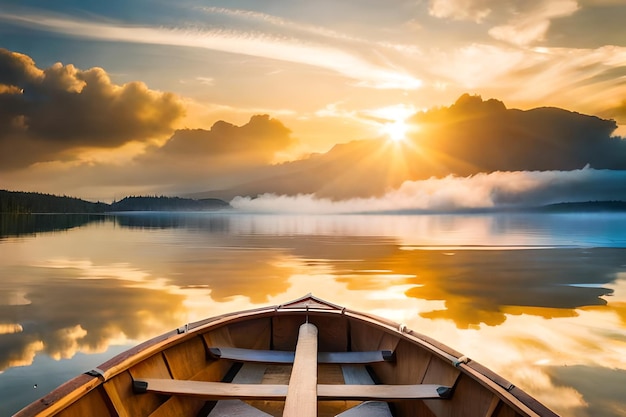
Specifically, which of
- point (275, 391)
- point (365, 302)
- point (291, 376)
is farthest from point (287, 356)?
point (365, 302)

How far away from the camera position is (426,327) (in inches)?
540

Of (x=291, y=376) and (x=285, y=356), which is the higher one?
(x=291, y=376)

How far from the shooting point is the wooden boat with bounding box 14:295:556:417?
14.5 feet

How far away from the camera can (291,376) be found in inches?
198

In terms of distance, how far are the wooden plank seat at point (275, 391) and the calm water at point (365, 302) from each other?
15.6 ft

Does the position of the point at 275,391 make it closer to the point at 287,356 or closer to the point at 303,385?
the point at 303,385

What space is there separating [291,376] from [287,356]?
2.16 metres

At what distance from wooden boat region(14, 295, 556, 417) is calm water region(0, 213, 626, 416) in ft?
13.4

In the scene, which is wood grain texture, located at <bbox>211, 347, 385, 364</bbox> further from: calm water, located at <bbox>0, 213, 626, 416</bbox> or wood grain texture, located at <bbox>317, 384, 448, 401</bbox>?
calm water, located at <bbox>0, 213, 626, 416</bbox>

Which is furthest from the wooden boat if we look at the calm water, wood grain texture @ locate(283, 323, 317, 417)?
the calm water

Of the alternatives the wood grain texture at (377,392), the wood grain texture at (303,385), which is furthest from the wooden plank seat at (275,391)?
the wood grain texture at (303,385)

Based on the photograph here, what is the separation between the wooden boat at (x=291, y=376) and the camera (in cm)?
Answer: 443

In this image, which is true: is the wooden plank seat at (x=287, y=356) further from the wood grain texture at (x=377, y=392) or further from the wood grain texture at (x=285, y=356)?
the wood grain texture at (x=377, y=392)

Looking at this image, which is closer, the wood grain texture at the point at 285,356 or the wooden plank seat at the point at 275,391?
the wooden plank seat at the point at 275,391
